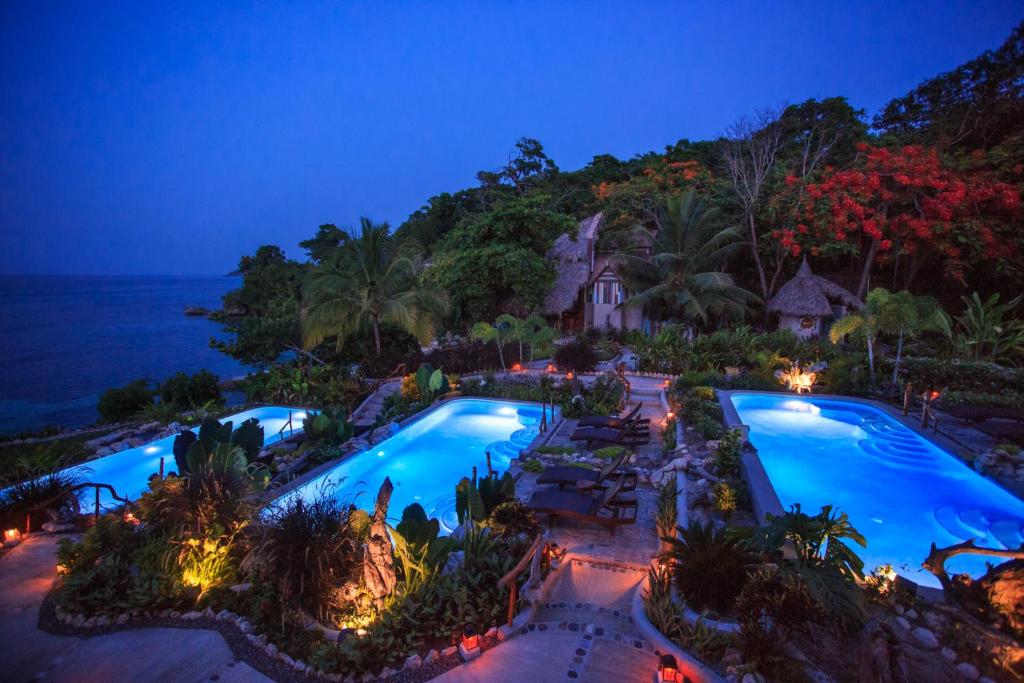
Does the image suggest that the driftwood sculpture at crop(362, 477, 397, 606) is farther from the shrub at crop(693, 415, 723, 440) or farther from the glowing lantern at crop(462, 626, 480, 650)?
the shrub at crop(693, 415, 723, 440)

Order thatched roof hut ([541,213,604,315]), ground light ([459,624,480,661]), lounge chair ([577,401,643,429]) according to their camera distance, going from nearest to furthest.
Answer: ground light ([459,624,480,661]) < lounge chair ([577,401,643,429]) < thatched roof hut ([541,213,604,315])

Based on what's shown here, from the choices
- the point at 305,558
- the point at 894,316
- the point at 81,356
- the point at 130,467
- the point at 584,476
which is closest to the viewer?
the point at 305,558

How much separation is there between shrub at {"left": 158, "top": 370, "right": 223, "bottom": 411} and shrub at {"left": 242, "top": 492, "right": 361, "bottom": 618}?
36.7 ft

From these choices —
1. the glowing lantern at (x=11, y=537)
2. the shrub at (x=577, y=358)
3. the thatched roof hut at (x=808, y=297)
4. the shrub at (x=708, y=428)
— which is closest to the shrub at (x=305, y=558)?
the glowing lantern at (x=11, y=537)

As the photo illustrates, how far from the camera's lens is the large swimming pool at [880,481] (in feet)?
20.2

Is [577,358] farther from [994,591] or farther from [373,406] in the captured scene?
[994,591]

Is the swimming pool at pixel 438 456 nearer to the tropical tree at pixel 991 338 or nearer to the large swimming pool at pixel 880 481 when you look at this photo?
the large swimming pool at pixel 880 481

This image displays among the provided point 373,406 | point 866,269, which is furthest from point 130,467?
point 866,269

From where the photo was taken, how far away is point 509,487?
602cm

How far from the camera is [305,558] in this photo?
4328 mm

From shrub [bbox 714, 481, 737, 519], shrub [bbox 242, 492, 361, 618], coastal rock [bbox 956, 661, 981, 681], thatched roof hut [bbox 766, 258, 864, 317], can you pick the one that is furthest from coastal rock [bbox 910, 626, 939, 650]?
thatched roof hut [bbox 766, 258, 864, 317]

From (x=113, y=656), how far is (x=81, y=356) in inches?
1817

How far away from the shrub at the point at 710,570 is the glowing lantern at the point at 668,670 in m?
0.73

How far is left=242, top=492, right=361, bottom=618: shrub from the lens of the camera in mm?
4332
